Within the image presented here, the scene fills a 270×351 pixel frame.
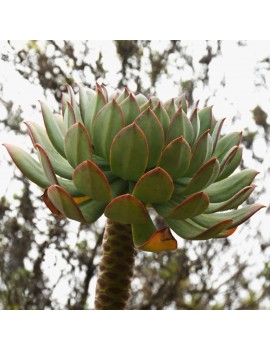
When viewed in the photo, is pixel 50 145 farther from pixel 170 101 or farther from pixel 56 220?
pixel 56 220

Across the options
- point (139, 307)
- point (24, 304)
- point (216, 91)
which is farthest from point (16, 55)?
point (139, 307)

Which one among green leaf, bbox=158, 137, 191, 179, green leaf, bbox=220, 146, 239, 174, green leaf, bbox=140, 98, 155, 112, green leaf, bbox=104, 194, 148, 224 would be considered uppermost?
green leaf, bbox=140, 98, 155, 112

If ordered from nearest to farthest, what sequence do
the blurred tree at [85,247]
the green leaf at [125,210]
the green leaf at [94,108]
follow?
the green leaf at [125,210], the green leaf at [94,108], the blurred tree at [85,247]

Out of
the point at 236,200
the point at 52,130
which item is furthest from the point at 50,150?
the point at 236,200

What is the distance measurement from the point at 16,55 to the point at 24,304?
2.77 feet

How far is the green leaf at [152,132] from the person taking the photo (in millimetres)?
541

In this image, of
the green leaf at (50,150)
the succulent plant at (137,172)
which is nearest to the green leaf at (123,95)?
the succulent plant at (137,172)

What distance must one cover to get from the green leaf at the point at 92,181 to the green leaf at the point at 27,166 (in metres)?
0.08

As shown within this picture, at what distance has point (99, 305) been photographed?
51 centimetres

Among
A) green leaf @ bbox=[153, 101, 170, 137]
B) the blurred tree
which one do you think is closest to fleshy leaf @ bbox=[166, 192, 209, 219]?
green leaf @ bbox=[153, 101, 170, 137]

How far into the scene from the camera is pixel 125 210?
50cm

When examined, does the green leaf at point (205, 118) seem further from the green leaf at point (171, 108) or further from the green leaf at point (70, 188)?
the green leaf at point (70, 188)

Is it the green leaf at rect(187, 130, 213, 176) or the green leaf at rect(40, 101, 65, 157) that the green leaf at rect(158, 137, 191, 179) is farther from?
the green leaf at rect(40, 101, 65, 157)

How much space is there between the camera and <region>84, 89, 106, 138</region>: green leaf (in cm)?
60
